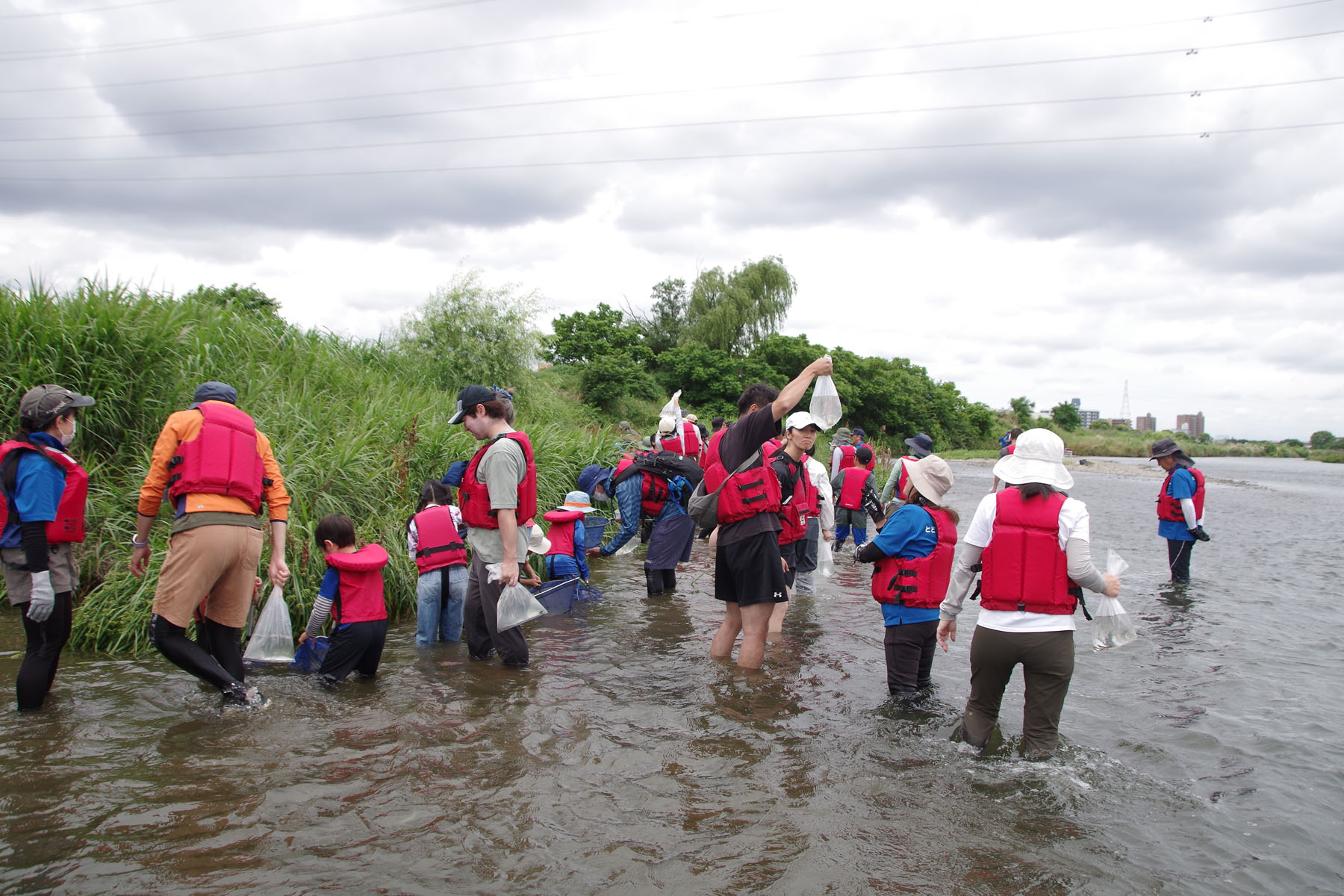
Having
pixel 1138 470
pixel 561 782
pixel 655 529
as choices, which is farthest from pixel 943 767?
pixel 1138 470

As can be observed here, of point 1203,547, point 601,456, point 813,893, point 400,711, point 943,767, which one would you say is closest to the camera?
point 813,893

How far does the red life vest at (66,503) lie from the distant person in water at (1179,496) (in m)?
9.60

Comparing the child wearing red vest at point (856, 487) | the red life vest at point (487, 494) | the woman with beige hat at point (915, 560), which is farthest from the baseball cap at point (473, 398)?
the child wearing red vest at point (856, 487)

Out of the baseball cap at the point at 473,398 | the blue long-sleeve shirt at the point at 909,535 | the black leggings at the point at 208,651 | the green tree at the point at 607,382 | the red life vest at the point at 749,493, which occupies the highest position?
the green tree at the point at 607,382

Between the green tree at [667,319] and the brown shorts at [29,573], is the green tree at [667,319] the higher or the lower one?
the higher one

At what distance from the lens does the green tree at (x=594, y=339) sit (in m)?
35.0

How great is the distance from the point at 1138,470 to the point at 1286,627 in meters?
44.1

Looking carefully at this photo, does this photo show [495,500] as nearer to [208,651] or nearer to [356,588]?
[356,588]

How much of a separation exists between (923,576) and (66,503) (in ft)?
15.8

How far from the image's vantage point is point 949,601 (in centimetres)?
409

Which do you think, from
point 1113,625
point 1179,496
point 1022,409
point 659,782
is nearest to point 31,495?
point 659,782

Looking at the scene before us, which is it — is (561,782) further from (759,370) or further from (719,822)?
(759,370)

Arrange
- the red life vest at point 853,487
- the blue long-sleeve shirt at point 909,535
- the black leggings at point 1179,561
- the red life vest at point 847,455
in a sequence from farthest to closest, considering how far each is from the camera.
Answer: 1. the red life vest at point 847,455
2. the red life vest at point 853,487
3. the black leggings at point 1179,561
4. the blue long-sleeve shirt at point 909,535

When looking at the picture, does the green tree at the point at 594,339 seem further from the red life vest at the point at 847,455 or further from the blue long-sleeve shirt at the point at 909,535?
the blue long-sleeve shirt at the point at 909,535
